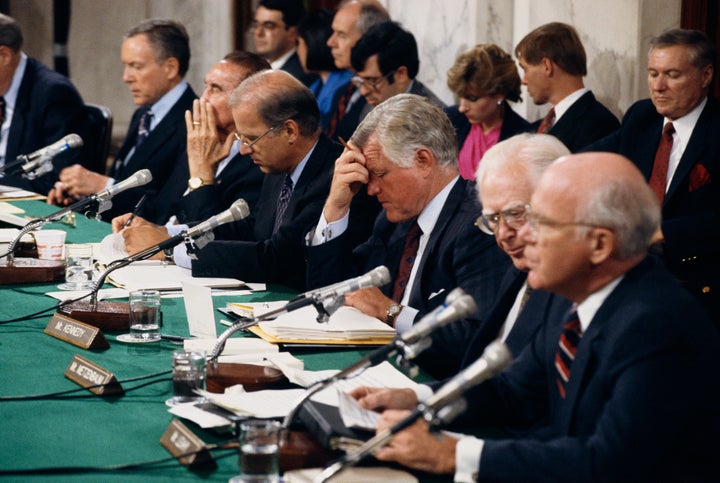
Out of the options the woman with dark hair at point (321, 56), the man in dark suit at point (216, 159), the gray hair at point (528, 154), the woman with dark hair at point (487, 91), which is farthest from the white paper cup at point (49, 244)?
the woman with dark hair at point (321, 56)

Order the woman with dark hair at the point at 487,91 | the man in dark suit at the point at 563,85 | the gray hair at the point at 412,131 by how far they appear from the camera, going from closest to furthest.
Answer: the gray hair at the point at 412,131 → the man in dark suit at the point at 563,85 → the woman with dark hair at the point at 487,91

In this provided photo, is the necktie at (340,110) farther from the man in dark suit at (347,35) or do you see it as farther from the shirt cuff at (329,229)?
the shirt cuff at (329,229)

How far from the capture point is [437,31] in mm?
6562

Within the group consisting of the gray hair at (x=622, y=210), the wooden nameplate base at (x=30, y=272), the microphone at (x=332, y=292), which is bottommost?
the wooden nameplate base at (x=30, y=272)

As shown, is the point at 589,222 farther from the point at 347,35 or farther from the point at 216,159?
the point at 347,35

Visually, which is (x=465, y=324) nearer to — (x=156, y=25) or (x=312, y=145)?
(x=312, y=145)

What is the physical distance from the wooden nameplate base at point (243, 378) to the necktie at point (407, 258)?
3.10 ft

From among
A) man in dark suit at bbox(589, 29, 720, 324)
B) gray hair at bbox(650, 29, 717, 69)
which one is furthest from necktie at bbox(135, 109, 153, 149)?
gray hair at bbox(650, 29, 717, 69)

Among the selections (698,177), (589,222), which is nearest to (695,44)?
(698,177)

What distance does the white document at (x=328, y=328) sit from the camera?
2.97 metres

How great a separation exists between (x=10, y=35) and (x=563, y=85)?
356 cm

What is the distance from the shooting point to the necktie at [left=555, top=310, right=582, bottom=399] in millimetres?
2117

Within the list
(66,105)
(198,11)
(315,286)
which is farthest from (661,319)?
(198,11)

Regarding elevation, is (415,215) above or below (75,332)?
above
